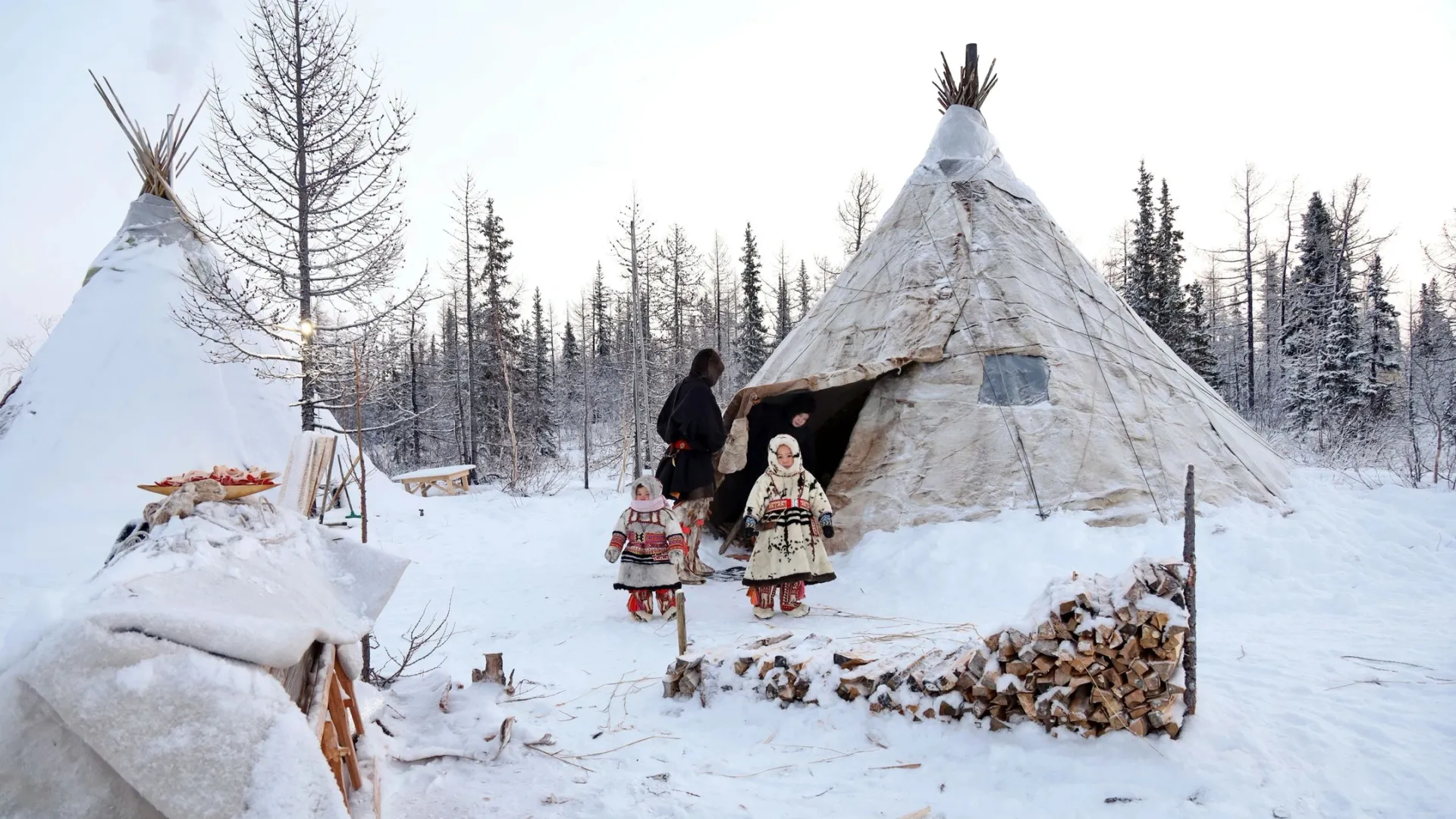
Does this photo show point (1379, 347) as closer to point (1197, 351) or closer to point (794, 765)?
point (1197, 351)

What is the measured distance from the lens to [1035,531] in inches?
223

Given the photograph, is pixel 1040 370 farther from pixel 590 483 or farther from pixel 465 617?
pixel 590 483

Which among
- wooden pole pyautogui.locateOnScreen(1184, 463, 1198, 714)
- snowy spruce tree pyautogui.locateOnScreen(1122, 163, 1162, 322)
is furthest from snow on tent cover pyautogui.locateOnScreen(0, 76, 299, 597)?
snowy spruce tree pyautogui.locateOnScreen(1122, 163, 1162, 322)

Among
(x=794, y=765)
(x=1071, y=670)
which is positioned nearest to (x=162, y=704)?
(x=794, y=765)

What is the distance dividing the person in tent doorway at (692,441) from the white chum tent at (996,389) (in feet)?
1.50

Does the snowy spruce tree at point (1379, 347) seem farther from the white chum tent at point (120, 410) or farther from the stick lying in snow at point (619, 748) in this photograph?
the white chum tent at point (120, 410)

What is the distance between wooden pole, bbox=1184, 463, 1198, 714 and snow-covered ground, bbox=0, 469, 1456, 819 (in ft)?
0.44

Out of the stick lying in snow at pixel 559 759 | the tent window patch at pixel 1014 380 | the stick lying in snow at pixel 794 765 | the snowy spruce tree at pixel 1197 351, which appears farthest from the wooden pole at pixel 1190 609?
the snowy spruce tree at pixel 1197 351

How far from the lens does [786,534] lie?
213 inches

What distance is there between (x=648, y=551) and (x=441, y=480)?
12076 millimetres

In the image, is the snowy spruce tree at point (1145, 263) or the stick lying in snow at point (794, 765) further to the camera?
the snowy spruce tree at point (1145, 263)

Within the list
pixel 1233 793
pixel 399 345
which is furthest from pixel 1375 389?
pixel 399 345

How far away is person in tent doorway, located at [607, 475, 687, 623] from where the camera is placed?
5.44 m

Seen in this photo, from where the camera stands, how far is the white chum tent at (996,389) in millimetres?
6105
